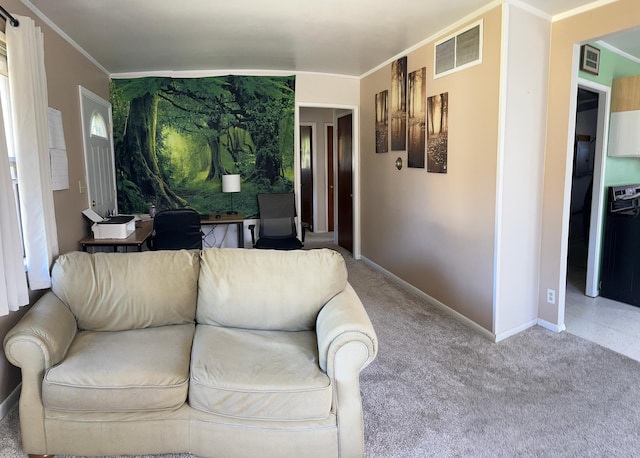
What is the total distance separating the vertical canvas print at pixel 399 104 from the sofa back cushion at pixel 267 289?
7.49ft

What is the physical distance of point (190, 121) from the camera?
483cm

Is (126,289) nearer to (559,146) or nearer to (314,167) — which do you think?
(559,146)

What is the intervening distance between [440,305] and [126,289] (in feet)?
8.70

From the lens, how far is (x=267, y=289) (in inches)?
89.5

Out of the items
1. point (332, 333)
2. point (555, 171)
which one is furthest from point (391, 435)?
point (555, 171)

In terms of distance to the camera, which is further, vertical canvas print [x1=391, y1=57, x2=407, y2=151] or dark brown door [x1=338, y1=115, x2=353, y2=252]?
dark brown door [x1=338, y1=115, x2=353, y2=252]

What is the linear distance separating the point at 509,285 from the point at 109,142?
4.34 meters

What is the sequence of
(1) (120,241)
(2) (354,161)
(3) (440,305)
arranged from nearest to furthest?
(1) (120,241), (3) (440,305), (2) (354,161)

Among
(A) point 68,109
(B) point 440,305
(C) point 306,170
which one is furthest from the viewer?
(C) point 306,170

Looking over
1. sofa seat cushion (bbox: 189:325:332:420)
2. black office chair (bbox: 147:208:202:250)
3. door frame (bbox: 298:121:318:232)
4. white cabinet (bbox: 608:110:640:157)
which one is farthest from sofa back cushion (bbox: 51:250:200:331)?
door frame (bbox: 298:121:318:232)

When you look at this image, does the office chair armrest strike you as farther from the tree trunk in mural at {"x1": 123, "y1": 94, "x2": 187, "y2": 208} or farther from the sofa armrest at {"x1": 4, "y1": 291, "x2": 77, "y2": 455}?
the sofa armrest at {"x1": 4, "y1": 291, "x2": 77, "y2": 455}

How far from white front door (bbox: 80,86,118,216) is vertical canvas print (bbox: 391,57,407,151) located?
3.02 meters

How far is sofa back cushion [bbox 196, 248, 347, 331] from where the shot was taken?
7.39 ft

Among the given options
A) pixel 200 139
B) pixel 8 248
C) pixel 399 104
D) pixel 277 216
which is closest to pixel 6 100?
pixel 8 248
